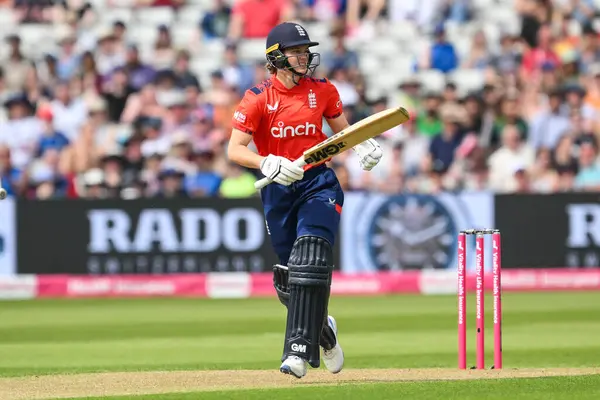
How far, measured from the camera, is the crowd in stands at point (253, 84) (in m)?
12.9

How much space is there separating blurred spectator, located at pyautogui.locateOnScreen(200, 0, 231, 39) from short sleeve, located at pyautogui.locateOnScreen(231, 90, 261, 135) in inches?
367

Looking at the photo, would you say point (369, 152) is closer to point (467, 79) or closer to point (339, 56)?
point (339, 56)

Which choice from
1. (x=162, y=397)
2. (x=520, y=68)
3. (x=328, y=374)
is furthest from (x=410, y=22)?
(x=162, y=397)

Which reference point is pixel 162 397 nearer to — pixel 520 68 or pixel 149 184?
pixel 149 184

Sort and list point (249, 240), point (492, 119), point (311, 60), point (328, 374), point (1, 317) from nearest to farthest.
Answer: point (311, 60) → point (328, 374) → point (1, 317) → point (249, 240) → point (492, 119)

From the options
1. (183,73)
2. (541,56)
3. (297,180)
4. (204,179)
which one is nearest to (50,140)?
(204,179)

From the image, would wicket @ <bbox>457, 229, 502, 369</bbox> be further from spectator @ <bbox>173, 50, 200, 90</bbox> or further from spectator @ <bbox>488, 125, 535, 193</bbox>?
spectator @ <bbox>173, 50, 200, 90</bbox>

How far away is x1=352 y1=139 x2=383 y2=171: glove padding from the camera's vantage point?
617 centimetres

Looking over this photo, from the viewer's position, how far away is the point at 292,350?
5996 millimetres

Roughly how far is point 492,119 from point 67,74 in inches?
182

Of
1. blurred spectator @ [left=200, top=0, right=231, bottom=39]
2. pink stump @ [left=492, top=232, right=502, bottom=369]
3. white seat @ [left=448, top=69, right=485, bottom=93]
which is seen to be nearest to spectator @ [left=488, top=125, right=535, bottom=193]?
white seat @ [left=448, top=69, right=485, bottom=93]

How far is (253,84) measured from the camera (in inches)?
555

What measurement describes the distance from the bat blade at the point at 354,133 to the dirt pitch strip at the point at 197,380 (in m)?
1.08

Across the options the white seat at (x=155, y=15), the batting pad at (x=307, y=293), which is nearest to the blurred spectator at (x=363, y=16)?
the white seat at (x=155, y=15)
